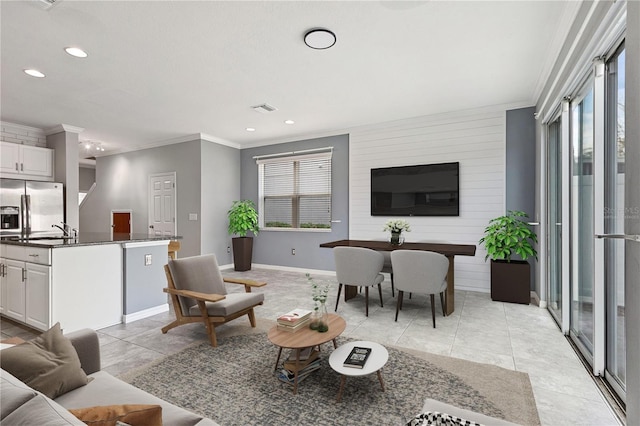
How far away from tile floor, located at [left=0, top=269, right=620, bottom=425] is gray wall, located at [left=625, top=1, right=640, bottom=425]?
22.3 inches

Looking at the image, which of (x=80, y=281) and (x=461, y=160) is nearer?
(x=80, y=281)

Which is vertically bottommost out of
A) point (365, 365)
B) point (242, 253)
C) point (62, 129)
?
point (365, 365)

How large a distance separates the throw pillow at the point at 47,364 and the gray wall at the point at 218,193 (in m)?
4.95

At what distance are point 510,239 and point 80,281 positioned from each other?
491 cm

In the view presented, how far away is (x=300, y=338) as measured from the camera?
2.20 m

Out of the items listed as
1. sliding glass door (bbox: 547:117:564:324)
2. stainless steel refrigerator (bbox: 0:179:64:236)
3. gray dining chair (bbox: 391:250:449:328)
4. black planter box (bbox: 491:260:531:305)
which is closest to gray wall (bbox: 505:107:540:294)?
black planter box (bbox: 491:260:531:305)

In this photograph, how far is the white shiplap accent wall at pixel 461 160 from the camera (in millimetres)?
4672

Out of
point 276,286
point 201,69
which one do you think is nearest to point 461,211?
point 276,286

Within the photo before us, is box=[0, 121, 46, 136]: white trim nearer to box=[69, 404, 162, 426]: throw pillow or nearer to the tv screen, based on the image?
the tv screen

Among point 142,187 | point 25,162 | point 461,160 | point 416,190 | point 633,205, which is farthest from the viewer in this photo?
point 142,187

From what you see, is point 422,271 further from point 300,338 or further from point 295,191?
point 295,191

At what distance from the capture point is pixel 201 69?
342cm

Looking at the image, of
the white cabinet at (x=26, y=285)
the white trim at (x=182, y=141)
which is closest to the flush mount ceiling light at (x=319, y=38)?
the white cabinet at (x=26, y=285)

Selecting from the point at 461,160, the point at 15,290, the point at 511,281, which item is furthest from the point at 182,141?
the point at 511,281
